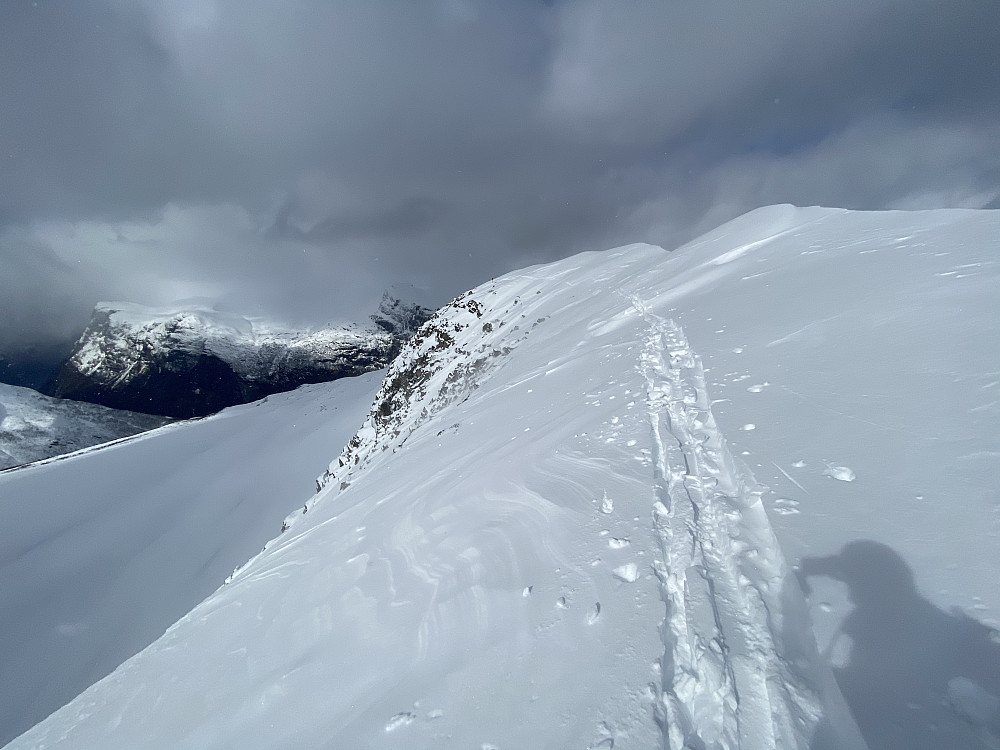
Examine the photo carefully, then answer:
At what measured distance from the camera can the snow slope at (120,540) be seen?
20625 millimetres

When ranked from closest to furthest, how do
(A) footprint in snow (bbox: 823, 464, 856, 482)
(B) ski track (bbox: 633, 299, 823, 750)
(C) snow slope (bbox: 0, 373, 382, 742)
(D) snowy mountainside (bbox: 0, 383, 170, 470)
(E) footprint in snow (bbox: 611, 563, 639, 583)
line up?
1. (B) ski track (bbox: 633, 299, 823, 750)
2. (E) footprint in snow (bbox: 611, 563, 639, 583)
3. (A) footprint in snow (bbox: 823, 464, 856, 482)
4. (C) snow slope (bbox: 0, 373, 382, 742)
5. (D) snowy mountainside (bbox: 0, 383, 170, 470)

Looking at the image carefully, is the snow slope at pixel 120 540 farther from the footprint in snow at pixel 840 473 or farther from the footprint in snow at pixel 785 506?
the footprint in snow at pixel 840 473

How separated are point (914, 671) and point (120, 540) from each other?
48795 millimetres

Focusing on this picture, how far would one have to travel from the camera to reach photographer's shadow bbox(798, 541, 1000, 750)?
5.96ft

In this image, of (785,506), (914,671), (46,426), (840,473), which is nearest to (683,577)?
(785,506)

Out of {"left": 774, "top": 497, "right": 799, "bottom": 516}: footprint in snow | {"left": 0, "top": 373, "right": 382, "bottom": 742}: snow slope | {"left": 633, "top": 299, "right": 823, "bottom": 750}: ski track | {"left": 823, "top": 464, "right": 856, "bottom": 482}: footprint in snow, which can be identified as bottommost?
{"left": 0, "top": 373, "right": 382, "bottom": 742}: snow slope

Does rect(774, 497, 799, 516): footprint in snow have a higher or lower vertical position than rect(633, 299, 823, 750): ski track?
higher

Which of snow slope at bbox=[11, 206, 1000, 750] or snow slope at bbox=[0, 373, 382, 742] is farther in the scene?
snow slope at bbox=[0, 373, 382, 742]

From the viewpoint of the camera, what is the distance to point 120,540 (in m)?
33.1

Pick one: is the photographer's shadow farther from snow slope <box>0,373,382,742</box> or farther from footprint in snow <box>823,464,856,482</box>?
snow slope <box>0,373,382,742</box>

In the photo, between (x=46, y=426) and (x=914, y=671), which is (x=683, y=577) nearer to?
(x=914, y=671)

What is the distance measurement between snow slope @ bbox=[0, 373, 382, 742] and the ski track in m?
29.4

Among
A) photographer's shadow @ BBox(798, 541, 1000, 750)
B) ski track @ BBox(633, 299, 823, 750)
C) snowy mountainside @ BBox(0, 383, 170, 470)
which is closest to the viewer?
photographer's shadow @ BBox(798, 541, 1000, 750)

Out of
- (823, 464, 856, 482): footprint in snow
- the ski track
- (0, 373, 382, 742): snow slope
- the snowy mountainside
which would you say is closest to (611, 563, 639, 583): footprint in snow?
the ski track
